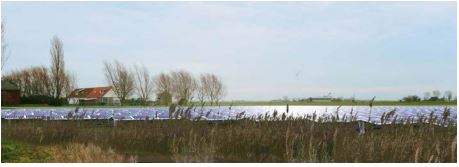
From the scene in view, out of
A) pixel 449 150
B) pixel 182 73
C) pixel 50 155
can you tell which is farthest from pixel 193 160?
pixel 182 73

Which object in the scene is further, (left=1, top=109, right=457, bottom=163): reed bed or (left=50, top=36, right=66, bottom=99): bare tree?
(left=50, top=36, right=66, bottom=99): bare tree

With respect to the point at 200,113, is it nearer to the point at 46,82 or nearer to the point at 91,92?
the point at 46,82

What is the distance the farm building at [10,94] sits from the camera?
49588 millimetres

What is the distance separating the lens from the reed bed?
10.7 meters

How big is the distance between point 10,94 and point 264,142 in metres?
43.4

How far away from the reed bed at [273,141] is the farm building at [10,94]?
111ft

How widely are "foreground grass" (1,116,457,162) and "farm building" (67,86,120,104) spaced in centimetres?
4668

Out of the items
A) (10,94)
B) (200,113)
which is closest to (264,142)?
(200,113)

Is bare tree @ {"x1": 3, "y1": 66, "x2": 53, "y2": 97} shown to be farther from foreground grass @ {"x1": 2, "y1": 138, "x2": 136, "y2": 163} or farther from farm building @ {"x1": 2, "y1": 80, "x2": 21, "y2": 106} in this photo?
foreground grass @ {"x1": 2, "y1": 138, "x2": 136, "y2": 163}

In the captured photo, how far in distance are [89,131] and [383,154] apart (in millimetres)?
11260

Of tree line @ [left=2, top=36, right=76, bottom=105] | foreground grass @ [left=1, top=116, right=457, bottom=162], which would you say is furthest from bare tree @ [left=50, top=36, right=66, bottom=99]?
foreground grass @ [left=1, top=116, right=457, bottom=162]

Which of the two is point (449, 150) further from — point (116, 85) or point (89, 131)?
point (116, 85)

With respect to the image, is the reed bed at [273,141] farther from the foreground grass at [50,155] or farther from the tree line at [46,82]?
the tree line at [46,82]

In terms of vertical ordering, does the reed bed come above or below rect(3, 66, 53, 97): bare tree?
below
